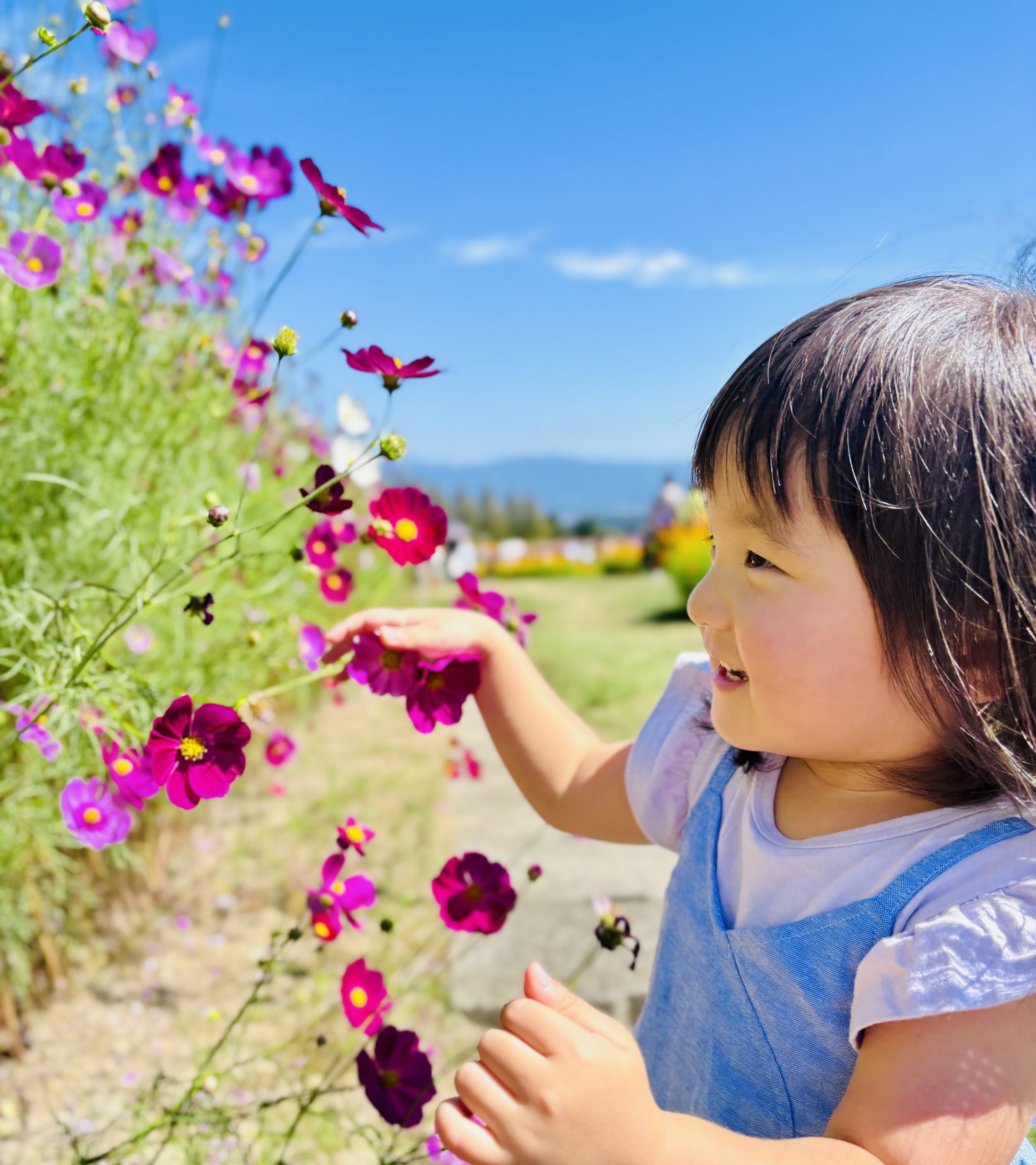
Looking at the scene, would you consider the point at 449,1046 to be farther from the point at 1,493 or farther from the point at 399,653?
the point at 1,493

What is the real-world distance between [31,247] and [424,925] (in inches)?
46.5

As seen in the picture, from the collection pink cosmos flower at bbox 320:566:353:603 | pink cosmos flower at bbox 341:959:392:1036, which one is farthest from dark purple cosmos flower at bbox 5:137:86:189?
pink cosmos flower at bbox 341:959:392:1036

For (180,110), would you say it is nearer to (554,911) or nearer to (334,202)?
(334,202)

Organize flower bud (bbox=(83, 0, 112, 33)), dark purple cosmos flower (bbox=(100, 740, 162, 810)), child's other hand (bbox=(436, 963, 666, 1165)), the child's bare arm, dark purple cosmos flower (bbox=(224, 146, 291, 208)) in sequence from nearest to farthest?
child's other hand (bbox=(436, 963, 666, 1165)) < flower bud (bbox=(83, 0, 112, 33)) < dark purple cosmos flower (bbox=(100, 740, 162, 810)) < the child's bare arm < dark purple cosmos flower (bbox=(224, 146, 291, 208))

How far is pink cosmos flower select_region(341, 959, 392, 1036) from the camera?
0.81m

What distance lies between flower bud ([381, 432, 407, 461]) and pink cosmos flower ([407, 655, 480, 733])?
0.27 meters

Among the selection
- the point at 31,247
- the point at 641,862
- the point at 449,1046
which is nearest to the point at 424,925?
the point at 449,1046

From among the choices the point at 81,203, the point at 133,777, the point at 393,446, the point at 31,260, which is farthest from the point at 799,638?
the point at 81,203

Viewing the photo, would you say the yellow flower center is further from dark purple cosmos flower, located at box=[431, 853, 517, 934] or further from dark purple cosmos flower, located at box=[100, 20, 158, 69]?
dark purple cosmos flower, located at box=[100, 20, 158, 69]

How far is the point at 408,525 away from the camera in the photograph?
31.4 inches

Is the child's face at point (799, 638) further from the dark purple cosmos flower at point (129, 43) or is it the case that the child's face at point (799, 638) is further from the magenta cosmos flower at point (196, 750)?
the dark purple cosmos flower at point (129, 43)

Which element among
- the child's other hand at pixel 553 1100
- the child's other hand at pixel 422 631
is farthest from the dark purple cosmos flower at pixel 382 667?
the child's other hand at pixel 553 1100

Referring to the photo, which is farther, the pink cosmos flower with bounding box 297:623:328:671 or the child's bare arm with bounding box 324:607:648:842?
the pink cosmos flower with bounding box 297:623:328:671

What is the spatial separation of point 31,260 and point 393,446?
1.89 ft
